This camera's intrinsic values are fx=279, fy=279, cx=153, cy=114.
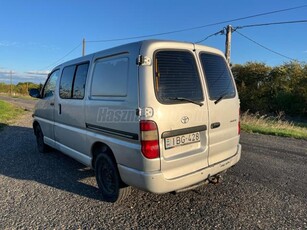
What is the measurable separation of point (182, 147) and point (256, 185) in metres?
1.86

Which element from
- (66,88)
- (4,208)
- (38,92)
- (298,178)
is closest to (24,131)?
(38,92)

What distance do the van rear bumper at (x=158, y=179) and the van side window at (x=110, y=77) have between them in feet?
3.29

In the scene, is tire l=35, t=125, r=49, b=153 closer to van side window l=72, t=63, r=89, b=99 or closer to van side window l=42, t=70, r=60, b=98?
van side window l=42, t=70, r=60, b=98

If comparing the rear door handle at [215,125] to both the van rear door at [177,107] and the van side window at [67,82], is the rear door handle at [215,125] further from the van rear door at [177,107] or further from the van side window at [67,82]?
the van side window at [67,82]

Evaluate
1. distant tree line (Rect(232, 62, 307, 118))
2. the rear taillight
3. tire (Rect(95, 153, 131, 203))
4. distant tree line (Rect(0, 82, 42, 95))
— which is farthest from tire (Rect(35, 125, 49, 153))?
distant tree line (Rect(0, 82, 42, 95))

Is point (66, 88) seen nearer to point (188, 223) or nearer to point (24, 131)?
point (188, 223)

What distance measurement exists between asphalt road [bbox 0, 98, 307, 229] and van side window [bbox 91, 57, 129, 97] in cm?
158

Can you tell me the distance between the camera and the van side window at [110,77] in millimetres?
3568

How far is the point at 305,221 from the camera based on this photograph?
3.36 m

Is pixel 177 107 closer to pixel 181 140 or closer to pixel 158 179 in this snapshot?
pixel 181 140

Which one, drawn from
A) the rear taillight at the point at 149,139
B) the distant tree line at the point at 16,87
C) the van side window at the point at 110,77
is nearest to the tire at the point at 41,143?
the van side window at the point at 110,77

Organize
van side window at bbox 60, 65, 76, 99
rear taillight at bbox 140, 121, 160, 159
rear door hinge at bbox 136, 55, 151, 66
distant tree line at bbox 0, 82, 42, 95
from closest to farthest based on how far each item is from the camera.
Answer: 1. rear taillight at bbox 140, 121, 160, 159
2. rear door hinge at bbox 136, 55, 151, 66
3. van side window at bbox 60, 65, 76, 99
4. distant tree line at bbox 0, 82, 42, 95

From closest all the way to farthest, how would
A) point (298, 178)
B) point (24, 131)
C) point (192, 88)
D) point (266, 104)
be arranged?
point (192, 88) < point (298, 178) < point (24, 131) < point (266, 104)

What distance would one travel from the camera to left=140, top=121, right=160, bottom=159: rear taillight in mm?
3199
